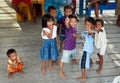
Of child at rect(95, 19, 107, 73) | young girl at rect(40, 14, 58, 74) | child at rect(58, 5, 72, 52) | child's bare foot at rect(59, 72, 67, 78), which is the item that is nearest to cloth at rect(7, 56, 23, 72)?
young girl at rect(40, 14, 58, 74)

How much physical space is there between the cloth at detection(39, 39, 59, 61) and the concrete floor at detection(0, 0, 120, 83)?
22 centimetres

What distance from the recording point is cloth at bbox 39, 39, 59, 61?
356cm

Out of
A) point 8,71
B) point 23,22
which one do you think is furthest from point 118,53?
point 23,22

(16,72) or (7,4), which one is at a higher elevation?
(7,4)

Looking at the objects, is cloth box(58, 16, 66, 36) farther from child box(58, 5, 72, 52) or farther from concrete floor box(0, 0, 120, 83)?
concrete floor box(0, 0, 120, 83)

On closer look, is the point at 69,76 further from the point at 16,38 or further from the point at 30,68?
the point at 16,38

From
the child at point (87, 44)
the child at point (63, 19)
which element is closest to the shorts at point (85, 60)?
the child at point (87, 44)

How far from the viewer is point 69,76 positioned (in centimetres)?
360

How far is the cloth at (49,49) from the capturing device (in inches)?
140

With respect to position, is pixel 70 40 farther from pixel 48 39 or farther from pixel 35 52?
pixel 35 52

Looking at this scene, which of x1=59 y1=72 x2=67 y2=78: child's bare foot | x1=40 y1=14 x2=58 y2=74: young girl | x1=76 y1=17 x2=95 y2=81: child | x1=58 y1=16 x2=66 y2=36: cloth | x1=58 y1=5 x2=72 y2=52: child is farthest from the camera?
x1=58 y1=16 x2=66 y2=36: cloth

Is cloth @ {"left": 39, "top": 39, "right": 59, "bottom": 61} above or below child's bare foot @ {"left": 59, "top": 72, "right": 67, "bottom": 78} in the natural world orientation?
above

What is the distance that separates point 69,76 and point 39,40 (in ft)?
4.40

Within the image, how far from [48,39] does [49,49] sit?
0.14 metres
